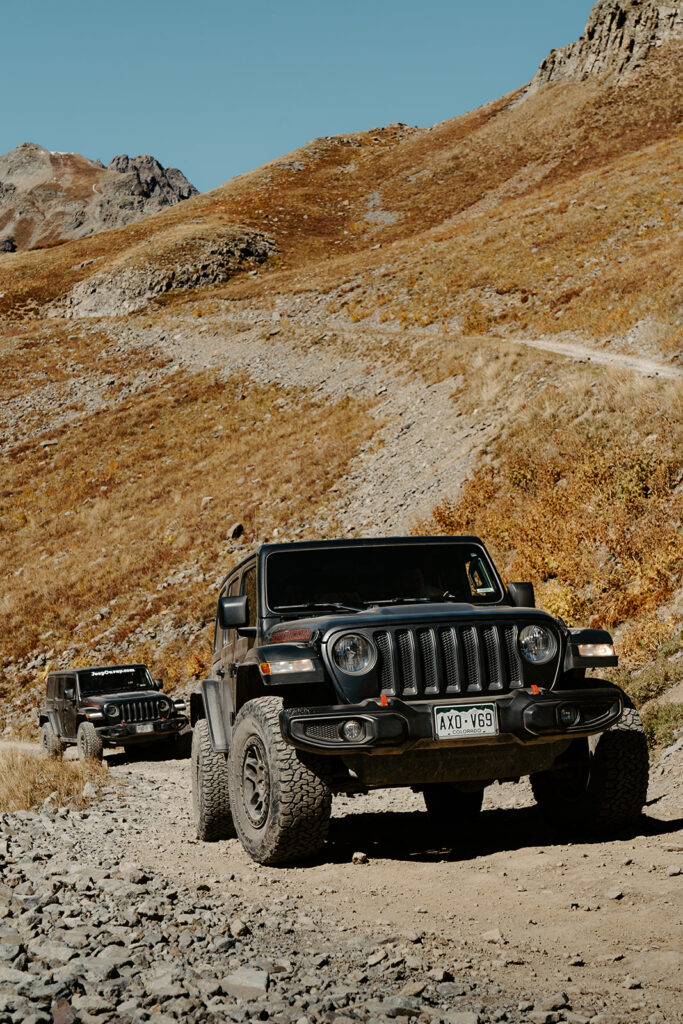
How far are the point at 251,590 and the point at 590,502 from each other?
33.1 ft

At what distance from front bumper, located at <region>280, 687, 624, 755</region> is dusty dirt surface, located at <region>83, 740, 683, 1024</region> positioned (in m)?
0.88

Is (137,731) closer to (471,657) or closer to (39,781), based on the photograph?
(39,781)

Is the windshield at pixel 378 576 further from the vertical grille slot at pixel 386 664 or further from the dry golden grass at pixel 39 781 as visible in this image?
the dry golden grass at pixel 39 781

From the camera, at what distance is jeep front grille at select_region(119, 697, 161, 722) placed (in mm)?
15656

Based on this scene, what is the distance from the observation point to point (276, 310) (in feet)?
165

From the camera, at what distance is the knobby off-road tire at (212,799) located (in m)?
7.49

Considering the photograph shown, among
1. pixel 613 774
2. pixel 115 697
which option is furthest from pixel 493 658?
pixel 115 697

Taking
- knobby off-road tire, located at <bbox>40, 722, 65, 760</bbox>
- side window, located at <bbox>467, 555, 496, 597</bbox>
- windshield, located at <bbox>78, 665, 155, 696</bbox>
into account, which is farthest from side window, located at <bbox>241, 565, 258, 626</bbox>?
knobby off-road tire, located at <bbox>40, 722, 65, 760</bbox>

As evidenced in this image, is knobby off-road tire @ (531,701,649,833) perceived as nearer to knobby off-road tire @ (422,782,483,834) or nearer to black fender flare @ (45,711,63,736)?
knobby off-road tire @ (422,782,483,834)

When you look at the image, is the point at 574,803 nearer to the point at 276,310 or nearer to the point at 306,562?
the point at 306,562

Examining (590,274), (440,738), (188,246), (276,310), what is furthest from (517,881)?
(188,246)

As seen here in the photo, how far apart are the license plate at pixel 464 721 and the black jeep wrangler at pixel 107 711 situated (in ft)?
36.1

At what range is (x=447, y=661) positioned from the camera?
5930 millimetres

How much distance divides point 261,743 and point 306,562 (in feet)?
5.73
